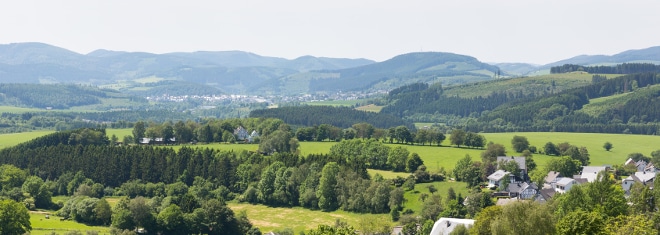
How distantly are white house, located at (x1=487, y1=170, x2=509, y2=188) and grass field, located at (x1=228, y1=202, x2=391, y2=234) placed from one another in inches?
764

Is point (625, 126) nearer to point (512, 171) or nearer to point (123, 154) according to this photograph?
point (512, 171)

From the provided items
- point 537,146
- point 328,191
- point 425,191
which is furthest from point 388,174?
point 537,146

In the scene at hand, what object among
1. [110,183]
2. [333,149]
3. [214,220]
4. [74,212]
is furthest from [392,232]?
[110,183]

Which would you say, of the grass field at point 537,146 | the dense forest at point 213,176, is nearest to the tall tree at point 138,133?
the grass field at point 537,146

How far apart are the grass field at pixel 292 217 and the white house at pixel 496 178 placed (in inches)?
764

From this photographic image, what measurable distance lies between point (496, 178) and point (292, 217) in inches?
1256

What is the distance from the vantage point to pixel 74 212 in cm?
8962

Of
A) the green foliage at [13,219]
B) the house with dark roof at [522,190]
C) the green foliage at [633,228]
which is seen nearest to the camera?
the green foliage at [633,228]

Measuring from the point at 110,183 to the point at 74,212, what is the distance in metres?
28.1

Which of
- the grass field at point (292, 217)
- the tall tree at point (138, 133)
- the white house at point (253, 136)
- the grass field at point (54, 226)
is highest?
the tall tree at point (138, 133)

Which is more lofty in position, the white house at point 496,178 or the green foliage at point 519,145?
the green foliage at point 519,145

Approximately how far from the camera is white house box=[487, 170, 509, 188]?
320ft

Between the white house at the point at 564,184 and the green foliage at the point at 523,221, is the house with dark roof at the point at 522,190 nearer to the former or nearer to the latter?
the white house at the point at 564,184

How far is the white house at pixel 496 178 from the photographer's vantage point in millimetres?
97606
